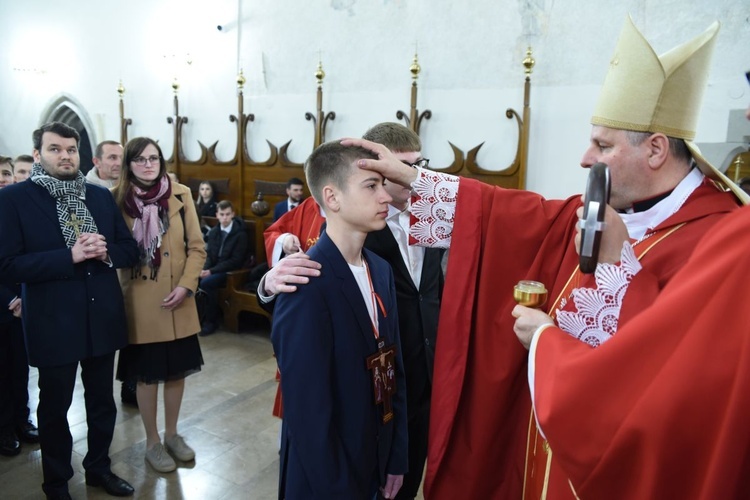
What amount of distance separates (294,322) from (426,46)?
15.0 feet

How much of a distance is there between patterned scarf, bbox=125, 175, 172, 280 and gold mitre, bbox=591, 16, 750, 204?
2246mm

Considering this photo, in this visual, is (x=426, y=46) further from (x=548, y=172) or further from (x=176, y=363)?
(x=176, y=363)

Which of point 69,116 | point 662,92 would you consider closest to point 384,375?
point 662,92

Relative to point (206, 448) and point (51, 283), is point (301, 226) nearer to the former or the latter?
point (51, 283)

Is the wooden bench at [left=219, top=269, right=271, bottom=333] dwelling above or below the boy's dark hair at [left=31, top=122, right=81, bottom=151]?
below

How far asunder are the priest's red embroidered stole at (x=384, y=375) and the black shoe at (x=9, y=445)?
2.54m

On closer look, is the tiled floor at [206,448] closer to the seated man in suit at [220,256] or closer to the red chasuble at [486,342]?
the seated man in suit at [220,256]

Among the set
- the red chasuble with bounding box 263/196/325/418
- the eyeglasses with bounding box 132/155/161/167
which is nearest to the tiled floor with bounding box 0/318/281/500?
the red chasuble with bounding box 263/196/325/418

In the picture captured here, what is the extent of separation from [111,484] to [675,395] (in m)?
2.67

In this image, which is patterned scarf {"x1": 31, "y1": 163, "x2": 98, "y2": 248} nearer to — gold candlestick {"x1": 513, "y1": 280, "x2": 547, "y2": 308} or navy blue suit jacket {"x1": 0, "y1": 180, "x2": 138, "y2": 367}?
navy blue suit jacket {"x1": 0, "y1": 180, "x2": 138, "y2": 367}

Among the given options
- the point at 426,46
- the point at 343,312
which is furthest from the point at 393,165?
the point at 426,46

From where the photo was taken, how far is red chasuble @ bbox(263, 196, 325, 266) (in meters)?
2.65

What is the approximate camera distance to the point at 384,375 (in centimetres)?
150

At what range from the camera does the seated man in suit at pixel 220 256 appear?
5457 mm
